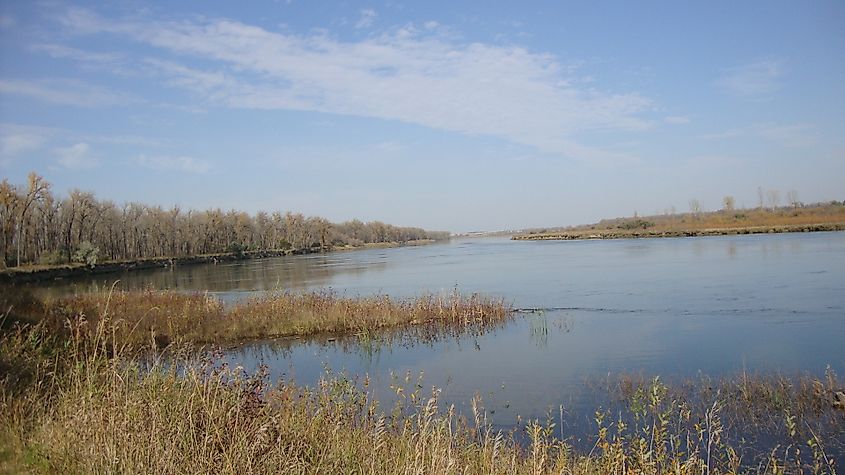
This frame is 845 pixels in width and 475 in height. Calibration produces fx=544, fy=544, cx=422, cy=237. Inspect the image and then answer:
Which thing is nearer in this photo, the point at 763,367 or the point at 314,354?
the point at 763,367

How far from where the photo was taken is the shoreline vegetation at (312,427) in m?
4.26

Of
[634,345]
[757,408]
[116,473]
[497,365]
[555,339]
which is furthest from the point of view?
[555,339]

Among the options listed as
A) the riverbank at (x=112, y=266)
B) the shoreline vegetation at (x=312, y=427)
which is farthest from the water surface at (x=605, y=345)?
the riverbank at (x=112, y=266)

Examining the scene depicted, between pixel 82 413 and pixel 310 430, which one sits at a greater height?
pixel 82 413

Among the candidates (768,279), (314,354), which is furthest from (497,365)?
(768,279)

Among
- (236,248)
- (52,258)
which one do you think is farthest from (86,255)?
(236,248)

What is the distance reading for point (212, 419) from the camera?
466cm

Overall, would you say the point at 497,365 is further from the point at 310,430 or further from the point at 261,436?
the point at 261,436

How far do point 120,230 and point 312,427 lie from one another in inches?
3019

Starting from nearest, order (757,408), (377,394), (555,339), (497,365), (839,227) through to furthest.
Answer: (757,408), (377,394), (497,365), (555,339), (839,227)

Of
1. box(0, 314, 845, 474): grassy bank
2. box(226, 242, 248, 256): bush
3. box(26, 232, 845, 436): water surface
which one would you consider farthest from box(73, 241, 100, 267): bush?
box(0, 314, 845, 474): grassy bank

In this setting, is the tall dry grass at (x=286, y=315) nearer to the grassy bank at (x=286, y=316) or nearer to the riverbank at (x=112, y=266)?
the grassy bank at (x=286, y=316)

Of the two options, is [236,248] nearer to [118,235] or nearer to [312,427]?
[118,235]

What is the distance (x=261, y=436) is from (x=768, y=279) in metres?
28.0
